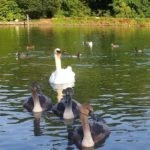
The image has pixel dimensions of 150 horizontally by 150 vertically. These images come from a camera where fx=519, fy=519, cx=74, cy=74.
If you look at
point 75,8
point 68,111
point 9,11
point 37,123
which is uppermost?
point 68,111

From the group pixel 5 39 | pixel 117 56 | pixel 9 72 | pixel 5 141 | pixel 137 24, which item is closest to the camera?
pixel 5 141

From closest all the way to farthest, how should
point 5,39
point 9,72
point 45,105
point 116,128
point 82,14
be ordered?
point 116,128, point 45,105, point 9,72, point 5,39, point 82,14

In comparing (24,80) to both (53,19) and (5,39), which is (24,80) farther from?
(53,19)

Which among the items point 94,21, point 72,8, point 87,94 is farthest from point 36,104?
point 72,8

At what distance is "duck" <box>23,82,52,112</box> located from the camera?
17091mm

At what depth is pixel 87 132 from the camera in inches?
523

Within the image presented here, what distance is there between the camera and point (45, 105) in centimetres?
1780

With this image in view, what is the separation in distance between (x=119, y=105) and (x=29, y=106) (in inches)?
127

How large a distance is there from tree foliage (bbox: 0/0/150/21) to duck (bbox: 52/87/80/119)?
66.0 meters

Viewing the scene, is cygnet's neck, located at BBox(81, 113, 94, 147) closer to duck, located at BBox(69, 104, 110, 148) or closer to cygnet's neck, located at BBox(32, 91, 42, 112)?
duck, located at BBox(69, 104, 110, 148)

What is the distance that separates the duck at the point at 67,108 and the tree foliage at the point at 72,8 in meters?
66.0

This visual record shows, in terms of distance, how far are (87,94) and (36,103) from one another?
386cm

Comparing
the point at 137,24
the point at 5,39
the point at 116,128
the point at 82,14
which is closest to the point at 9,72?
the point at 116,128

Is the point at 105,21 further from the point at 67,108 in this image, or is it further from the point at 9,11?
the point at 67,108
